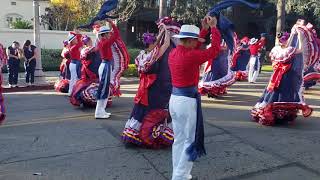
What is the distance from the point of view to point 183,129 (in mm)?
5227

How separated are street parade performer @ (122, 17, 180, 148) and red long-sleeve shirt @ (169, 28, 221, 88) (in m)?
1.42

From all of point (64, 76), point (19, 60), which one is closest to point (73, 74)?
point (64, 76)

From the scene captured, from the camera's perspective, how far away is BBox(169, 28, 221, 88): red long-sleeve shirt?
5.03 m

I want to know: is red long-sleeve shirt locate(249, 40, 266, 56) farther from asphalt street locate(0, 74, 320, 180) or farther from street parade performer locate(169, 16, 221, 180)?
street parade performer locate(169, 16, 221, 180)

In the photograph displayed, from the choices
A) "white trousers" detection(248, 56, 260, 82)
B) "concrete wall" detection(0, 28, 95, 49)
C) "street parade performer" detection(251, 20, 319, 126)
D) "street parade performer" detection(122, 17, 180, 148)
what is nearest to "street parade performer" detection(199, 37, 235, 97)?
"street parade performer" detection(251, 20, 319, 126)

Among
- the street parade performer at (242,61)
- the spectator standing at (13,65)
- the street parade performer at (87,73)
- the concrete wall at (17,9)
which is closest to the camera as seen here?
the street parade performer at (87,73)

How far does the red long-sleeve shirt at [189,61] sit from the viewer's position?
198 inches

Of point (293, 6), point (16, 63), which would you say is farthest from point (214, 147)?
point (293, 6)

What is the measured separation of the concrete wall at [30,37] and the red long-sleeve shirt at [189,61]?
19647 mm

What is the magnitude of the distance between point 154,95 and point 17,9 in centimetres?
3424

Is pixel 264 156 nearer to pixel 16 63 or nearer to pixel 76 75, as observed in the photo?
pixel 76 75

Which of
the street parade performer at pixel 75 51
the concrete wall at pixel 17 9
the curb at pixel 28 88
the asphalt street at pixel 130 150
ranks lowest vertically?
the curb at pixel 28 88

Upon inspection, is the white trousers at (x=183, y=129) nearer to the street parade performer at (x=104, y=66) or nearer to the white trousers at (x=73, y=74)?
the street parade performer at (x=104, y=66)

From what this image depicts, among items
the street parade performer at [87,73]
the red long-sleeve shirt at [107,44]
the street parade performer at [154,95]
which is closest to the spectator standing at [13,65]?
the street parade performer at [87,73]
